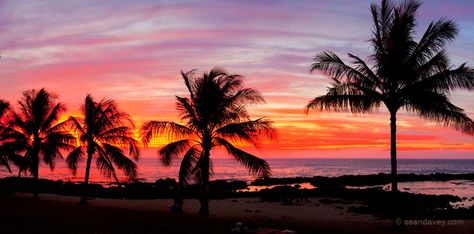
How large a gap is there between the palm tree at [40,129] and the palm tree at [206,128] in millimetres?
11773

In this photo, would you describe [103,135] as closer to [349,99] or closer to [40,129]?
[40,129]

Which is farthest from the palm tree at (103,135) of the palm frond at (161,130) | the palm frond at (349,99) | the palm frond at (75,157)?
the palm frond at (349,99)

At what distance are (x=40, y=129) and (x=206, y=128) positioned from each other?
15.4 metres

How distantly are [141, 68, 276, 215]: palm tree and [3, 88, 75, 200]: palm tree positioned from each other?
11773 mm

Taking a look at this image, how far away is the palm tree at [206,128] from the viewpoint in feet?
69.5

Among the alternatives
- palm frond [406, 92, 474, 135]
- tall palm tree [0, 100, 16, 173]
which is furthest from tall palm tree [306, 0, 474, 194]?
tall palm tree [0, 100, 16, 173]

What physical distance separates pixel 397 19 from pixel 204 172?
10795 mm

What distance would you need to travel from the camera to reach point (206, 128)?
2148 cm

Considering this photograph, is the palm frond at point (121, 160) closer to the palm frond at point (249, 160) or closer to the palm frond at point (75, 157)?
the palm frond at point (75, 157)

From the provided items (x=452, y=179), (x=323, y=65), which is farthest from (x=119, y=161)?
(x=452, y=179)

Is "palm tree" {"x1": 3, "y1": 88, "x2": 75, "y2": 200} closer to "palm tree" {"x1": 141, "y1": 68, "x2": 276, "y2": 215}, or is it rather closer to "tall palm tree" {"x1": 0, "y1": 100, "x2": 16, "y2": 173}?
"tall palm tree" {"x1": 0, "y1": 100, "x2": 16, "y2": 173}

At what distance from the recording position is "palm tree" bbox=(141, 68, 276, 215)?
69.5 feet

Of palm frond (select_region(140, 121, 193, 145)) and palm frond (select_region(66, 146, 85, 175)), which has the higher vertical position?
palm frond (select_region(140, 121, 193, 145))

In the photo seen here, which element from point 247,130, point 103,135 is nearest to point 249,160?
point 247,130
